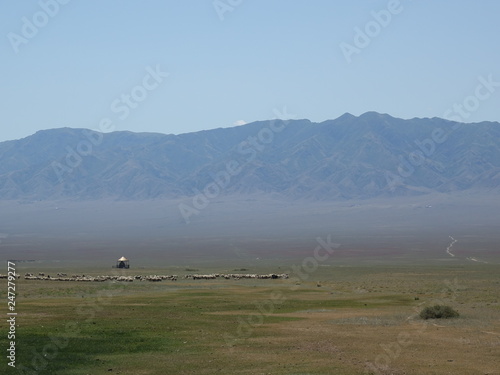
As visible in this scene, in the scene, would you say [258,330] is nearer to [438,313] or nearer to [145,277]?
[438,313]

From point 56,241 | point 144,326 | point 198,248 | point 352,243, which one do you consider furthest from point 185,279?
point 56,241

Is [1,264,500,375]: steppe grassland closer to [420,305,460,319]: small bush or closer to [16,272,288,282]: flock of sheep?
[420,305,460,319]: small bush

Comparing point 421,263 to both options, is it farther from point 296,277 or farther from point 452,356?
point 452,356

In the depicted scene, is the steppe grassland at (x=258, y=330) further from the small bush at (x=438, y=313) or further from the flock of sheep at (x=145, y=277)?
the flock of sheep at (x=145, y=277)

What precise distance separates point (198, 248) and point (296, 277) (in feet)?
167

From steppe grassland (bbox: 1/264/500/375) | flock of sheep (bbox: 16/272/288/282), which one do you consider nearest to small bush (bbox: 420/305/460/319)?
steppe grassland (bbox: 1/264/500/375)

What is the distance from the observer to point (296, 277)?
226 ft

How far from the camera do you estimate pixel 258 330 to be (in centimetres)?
3209

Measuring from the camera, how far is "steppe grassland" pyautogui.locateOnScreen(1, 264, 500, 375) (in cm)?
2412

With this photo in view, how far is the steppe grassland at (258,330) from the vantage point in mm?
24125

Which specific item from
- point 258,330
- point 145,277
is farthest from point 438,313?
point 145,277

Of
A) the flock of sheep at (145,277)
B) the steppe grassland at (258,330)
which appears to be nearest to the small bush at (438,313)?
the steppe grassland at (258,330)

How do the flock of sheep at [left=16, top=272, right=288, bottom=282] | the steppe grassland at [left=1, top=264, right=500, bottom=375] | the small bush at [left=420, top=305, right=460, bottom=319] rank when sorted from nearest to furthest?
the steppe grassland at [left=1, top=264, right=500, bottom=375], the small bush at [left=420, top=305, right=460, bottom=319], the flock of sheep at [left=16, top=272, right=288, bottom=282]

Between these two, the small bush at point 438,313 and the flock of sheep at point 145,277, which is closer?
the small bush at point 438,313
